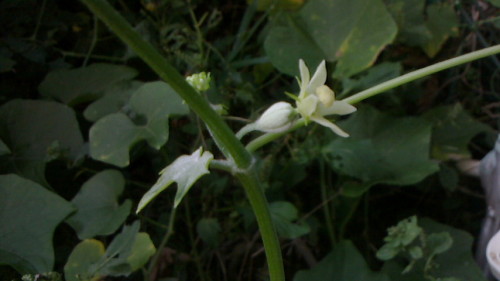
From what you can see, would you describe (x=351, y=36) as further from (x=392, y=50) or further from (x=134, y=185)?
(x=134, y=185)

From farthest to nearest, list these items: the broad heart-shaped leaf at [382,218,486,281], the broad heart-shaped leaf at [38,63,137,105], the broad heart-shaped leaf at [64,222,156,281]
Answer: the broad heart-shaped leaf at [38,63,137,105], the broad heart-shaped leaf at [382,218,486,281], the broad heart-shaped leaf at [64,222,156,281]

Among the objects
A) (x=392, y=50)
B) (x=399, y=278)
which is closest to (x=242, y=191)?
(x=399, y=278)

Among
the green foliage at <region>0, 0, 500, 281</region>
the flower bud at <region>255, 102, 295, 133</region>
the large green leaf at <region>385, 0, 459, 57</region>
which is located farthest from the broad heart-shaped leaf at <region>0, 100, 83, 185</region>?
the large green leaf at <region>385, 0, 459, 57</region>

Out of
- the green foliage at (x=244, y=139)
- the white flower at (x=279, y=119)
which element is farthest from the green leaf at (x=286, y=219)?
Answer: the white flower at (x=279, y=119)

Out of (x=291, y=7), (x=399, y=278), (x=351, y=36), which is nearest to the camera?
(x=399, y=278)

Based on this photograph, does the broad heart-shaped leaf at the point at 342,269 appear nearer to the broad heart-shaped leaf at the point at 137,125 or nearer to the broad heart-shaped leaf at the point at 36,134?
the broad heart-shaped leaf at the point at 137,125

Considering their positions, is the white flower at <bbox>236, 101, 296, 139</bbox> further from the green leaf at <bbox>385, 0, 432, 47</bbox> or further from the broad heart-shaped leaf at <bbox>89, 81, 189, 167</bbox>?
the green leaf at <bbox>385, 0, 432, 47</bbox>
